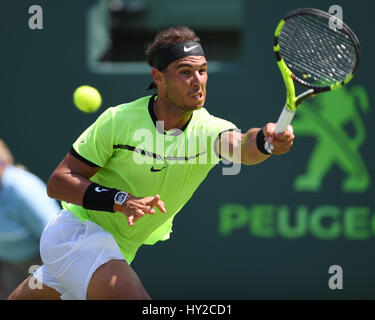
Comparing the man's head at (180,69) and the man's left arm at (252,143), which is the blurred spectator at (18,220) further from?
the man's left arm at (252,143)

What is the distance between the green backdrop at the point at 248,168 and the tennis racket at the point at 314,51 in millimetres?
2296

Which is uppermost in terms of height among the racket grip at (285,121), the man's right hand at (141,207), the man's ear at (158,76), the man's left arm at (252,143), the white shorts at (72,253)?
the man's ear at (158,76)

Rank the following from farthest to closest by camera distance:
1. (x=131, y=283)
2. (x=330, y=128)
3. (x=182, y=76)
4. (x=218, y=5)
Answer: (x=218, y=5) < (x=330, y=128) < (x=182, y=76) < (x=131, y=283)

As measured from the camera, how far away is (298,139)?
5777 mm

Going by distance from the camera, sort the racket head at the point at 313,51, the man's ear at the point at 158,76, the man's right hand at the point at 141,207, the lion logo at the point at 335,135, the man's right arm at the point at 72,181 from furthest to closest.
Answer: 1. the lion logo at the point at 335,135
2. the man's ear at the point at 158,76
3. the man's right arm at the point at 72,181
4. the racket head at the point at 313,51
5. the man's right hand at the point at 141,207

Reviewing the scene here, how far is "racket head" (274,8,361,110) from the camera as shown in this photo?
3.23 meters

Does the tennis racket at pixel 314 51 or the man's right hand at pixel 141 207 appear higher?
the tennis racket at pixel 314 51

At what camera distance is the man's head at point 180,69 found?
3.47 meters

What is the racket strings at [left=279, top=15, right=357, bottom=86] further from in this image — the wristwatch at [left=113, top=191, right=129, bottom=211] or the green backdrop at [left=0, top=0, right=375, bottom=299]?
the green backdrop at [left=0, top=0, right=375, bottom=299]

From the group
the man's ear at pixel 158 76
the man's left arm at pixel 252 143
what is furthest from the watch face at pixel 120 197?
the man's ear at pixel 158 76

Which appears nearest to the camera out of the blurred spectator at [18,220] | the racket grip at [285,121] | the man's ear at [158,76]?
the racket grip at [285,121]
